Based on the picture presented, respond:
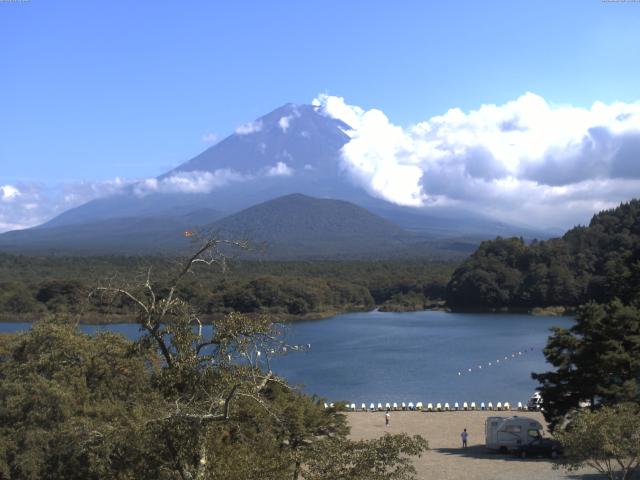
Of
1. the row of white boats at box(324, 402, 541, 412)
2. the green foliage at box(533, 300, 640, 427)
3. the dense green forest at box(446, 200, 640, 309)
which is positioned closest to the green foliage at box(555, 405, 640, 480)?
the green foliage at box(533, 300, 640, 427)

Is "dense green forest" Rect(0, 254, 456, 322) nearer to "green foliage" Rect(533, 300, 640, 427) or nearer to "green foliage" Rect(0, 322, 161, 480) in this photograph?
"green foliage" Rect(533, 300, 640, 427)

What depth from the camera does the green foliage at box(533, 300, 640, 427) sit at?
14305mm

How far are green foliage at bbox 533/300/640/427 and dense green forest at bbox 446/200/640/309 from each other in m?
38.6

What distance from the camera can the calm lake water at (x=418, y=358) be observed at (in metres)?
26.3

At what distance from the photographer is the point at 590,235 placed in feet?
202

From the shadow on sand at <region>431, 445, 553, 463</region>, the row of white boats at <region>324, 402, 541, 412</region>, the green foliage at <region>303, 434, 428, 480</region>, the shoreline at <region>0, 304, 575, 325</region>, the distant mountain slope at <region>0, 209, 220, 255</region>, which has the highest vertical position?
the distant mountain slope at <region>0, 209, 220, 255</region>

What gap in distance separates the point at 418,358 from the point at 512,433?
60.6 ft

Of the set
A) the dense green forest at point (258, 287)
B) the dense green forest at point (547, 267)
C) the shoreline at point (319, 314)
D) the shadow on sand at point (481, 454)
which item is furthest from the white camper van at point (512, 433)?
the dense green forest at point (547, 267)

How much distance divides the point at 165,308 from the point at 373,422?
1452 cm

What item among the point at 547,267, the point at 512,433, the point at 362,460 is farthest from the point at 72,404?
the point at 547,267

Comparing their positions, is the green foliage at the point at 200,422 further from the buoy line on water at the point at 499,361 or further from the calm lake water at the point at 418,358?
the buoy line on water at the point at 499,361

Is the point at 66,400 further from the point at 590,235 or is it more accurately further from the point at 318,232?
the point at 318,232

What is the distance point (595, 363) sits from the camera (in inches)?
576

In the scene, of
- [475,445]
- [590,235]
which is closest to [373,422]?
[475,445]
